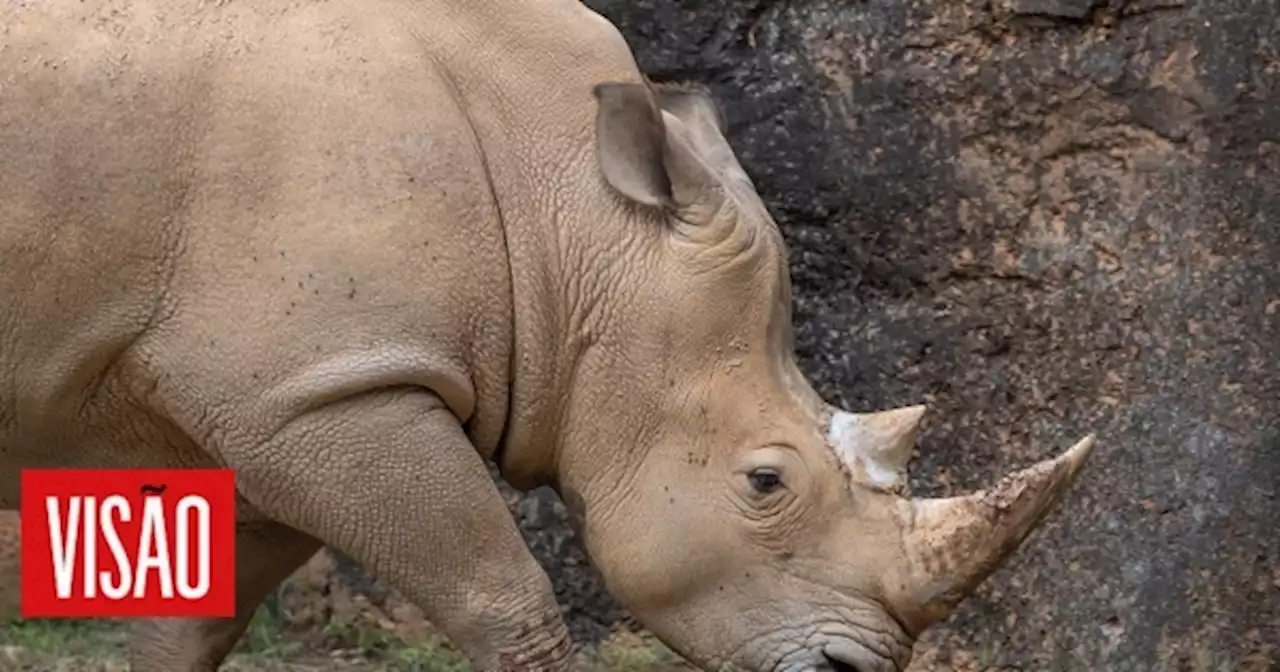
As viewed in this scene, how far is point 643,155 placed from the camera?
4.86 meters

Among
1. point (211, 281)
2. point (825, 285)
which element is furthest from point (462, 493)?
point (825, 285)

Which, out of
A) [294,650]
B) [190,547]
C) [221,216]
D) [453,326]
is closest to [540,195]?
[453,326]

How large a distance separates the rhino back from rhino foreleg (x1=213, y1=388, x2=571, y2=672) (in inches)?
2.8

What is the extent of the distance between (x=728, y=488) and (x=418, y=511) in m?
0.61

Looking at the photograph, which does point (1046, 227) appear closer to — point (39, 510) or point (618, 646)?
point (618, 646)

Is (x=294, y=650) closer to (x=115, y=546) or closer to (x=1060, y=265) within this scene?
(x=115, y=546)

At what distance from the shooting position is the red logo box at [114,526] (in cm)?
485

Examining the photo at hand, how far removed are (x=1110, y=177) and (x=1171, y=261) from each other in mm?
237

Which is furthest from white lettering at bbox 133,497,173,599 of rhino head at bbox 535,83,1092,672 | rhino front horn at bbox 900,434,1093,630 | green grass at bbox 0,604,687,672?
green grass at bbox 0,604,687,672

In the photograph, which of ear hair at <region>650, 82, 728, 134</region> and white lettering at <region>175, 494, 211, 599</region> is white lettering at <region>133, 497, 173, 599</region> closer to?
white lettering at <region>175, 494, 211, 599</region>

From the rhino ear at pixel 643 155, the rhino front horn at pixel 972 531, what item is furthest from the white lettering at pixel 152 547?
the rhino front horn at pixel 972 531

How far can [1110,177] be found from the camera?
20.3ft

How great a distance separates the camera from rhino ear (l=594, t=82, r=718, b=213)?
4.82m

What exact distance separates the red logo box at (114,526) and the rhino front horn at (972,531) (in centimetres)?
126
